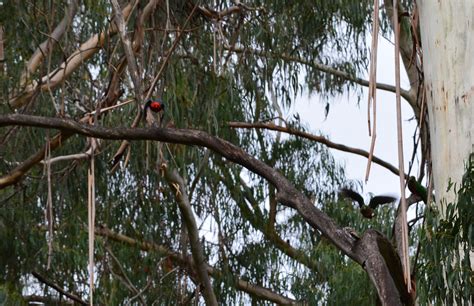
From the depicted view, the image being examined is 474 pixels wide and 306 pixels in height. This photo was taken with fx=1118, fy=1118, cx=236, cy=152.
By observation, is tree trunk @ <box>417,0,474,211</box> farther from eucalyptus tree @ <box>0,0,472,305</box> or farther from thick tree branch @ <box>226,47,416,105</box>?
thick tree branch @ <box>226,47,416,105</box>

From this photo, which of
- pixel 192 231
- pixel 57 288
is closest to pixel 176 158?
pixel 192 231

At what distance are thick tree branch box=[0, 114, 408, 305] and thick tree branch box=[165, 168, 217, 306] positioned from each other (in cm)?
212

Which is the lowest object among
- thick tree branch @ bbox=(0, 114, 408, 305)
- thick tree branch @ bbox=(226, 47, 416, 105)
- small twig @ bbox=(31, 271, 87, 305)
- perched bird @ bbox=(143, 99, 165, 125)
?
thick tree branch @ bbox=(0, 114, 408, 305)

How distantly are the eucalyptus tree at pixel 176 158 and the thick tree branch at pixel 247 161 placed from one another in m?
→ 1.33

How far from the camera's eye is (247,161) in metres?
3.54

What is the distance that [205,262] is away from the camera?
6465mm

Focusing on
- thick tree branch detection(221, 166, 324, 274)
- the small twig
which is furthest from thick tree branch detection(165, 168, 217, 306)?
the small twig

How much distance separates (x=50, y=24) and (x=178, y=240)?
5.58 ft

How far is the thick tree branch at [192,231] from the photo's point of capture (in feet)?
19.0

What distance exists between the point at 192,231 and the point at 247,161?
2762 millimetres

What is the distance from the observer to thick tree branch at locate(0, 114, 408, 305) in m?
3.39

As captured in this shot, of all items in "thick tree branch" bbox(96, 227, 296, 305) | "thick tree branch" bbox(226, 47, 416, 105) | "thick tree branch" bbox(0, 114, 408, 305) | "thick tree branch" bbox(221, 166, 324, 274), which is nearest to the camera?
"thick tree branch" bbox(0, 114, 408, 305)

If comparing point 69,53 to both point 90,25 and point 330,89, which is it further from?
point 330,89

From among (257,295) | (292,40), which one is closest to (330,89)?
(292,40)
